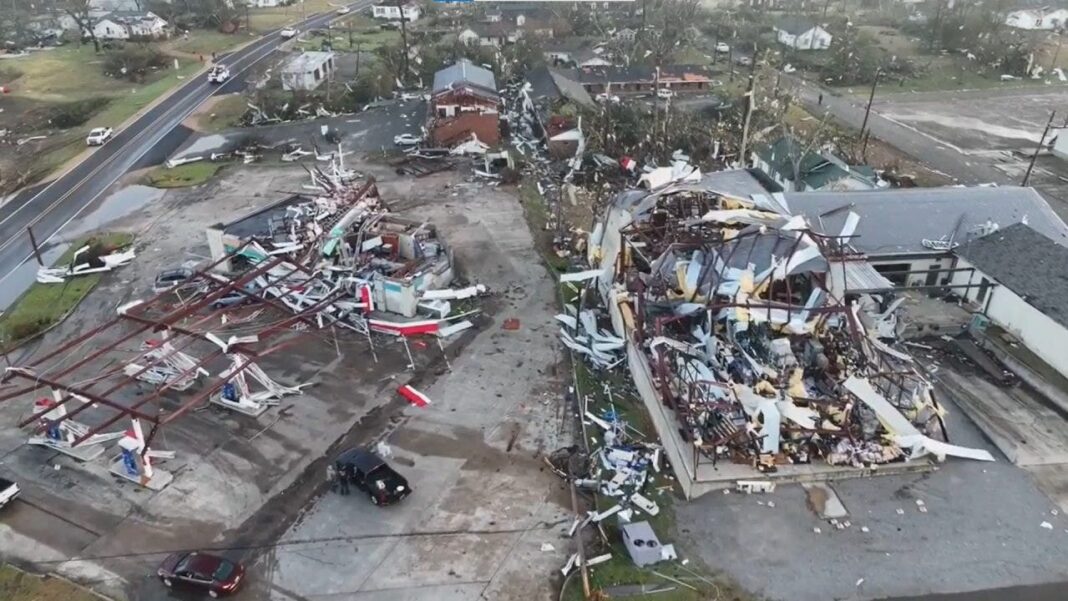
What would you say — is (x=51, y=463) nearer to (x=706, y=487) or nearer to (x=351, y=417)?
(x=351, y=417)

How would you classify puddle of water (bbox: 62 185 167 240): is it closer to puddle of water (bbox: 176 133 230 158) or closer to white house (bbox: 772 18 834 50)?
puddle of water (bbox: 176 133 230 158)

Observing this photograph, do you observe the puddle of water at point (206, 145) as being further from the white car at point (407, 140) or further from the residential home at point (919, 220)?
the residential home at point (919, 220)

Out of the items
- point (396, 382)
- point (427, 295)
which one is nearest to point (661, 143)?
point (427, 295)

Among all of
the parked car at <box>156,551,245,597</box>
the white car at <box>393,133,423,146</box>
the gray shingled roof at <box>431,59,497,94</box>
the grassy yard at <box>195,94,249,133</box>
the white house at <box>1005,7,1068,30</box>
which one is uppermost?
the white house at <box>1005,7,1068,30</box>

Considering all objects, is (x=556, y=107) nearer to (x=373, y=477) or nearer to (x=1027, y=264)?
(x=1027, y=264)

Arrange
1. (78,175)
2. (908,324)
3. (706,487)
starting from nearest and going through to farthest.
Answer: (706,487) → (908,324) → (78,175)

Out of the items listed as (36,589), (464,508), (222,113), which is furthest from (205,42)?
(464,508)

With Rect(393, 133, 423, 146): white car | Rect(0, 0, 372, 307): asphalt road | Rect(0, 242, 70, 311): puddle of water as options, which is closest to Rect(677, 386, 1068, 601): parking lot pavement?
Rect(0, 242, 70, 311): puddle of water
